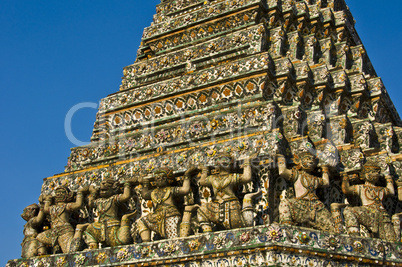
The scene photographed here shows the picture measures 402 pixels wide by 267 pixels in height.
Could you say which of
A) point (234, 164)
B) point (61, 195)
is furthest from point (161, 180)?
point (61, 195)

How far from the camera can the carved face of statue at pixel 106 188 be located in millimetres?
11102

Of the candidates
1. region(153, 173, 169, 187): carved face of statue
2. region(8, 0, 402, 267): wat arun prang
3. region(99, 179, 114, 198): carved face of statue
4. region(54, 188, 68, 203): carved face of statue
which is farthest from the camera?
region(54, 188, 68, 203): carved face of statue

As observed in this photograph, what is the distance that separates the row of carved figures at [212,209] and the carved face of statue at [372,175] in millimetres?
17

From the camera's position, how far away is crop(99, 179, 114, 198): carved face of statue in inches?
437

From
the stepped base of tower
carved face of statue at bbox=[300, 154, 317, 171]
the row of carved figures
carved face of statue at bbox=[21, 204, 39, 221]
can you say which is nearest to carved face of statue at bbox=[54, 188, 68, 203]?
the row of carved figures

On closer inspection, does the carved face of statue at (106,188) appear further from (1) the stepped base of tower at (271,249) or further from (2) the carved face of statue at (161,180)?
(1) the stepped base of tower at (271,249)

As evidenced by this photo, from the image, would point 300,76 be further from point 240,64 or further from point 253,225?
point 253,225

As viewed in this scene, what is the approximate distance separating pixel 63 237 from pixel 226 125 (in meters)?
4.33

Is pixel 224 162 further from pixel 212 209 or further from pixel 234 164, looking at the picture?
pixel 212 209

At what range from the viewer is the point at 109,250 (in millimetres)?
10117

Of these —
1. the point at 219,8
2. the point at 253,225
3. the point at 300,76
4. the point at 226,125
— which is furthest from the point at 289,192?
the point at 219,8

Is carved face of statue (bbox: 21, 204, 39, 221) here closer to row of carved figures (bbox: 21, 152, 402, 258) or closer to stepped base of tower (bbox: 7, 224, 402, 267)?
row of carved figures (bbox: 21, 152, 402, 258)

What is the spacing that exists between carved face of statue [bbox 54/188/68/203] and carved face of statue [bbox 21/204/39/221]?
0.93 meters

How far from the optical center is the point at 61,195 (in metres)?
11.7
